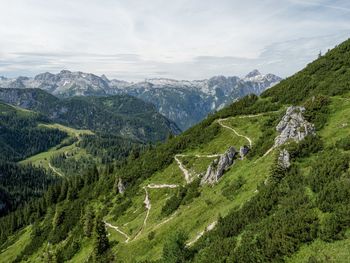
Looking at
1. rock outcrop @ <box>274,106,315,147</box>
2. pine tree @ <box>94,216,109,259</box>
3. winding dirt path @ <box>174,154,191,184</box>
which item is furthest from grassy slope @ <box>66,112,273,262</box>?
rock outcrop @ <box>274,106,315,147</box>

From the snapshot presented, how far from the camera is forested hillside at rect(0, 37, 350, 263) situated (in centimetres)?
3281

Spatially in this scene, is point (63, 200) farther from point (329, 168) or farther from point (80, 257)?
point (329, 168)

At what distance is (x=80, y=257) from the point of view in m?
85.2

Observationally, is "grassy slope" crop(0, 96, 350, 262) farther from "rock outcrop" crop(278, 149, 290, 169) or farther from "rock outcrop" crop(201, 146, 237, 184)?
"rock outcrop" crop(278, 149, 290, 169)

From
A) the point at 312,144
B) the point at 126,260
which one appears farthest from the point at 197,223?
the point at 312,144

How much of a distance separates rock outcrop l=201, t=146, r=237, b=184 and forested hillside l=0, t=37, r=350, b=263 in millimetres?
252

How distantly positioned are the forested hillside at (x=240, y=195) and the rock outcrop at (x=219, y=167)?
0.83 feet

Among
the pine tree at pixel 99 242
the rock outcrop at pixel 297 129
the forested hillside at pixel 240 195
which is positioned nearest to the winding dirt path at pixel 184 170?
the forested hillside at pixel 240 195

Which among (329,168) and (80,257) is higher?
(329,168)

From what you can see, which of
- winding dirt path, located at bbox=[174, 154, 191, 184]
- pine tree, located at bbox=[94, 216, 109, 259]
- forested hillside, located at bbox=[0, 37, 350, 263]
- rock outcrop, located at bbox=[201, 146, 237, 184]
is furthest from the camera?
winding dirt path, located at bbox=[174, 154, 191, 184]

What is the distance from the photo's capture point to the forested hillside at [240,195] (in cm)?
3281

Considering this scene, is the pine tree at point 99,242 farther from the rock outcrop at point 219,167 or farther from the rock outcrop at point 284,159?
the rock outcrop at point 284,159

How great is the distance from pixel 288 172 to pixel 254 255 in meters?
15.0

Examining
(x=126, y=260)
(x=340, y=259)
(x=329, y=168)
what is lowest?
(x=126, y=260)
